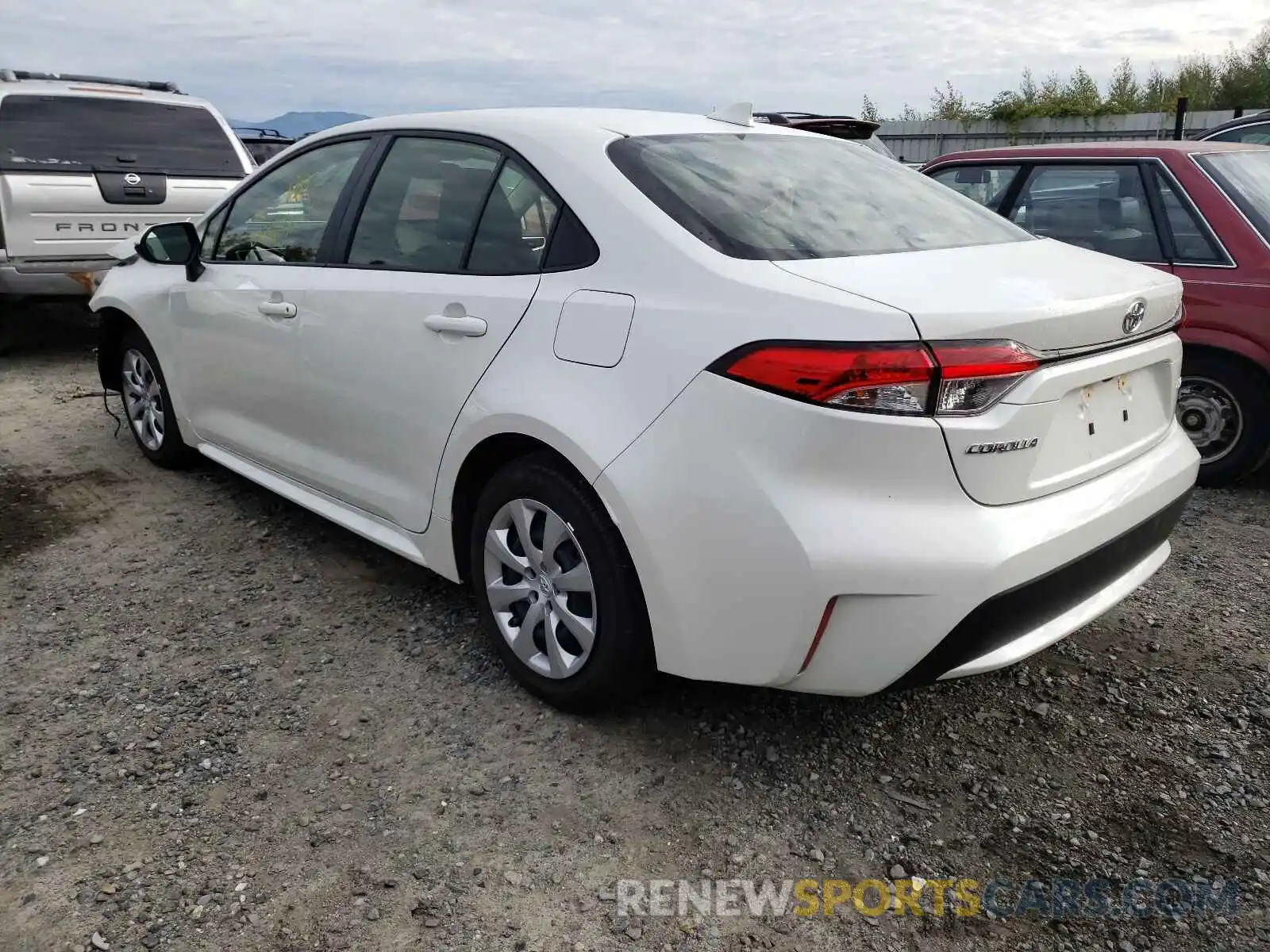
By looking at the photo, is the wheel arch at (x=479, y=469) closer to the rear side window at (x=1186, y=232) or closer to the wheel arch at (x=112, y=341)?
the wheel arch at (x=112, y=341)

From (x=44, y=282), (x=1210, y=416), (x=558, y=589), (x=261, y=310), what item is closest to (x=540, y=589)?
(x=558, y=589)

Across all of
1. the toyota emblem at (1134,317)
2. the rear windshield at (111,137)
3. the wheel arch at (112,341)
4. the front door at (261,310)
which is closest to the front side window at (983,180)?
the toyota emblem at (1134,317)

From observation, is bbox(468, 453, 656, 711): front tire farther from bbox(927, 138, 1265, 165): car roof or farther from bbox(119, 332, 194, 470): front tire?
bbox(927, 138, 1265, 165): car roof

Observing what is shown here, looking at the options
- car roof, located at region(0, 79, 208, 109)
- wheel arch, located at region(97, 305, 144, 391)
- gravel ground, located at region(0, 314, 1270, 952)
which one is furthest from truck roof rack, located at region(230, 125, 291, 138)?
gravel ground, located at region(0, 314, 1270, 952)

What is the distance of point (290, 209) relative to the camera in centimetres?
377

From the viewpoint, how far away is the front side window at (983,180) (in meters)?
5.36

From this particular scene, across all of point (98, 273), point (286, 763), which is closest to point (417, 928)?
point (286, 763)

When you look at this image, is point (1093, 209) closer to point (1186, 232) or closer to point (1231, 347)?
point (1186, 232)

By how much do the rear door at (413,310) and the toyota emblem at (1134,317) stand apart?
1.48 metres

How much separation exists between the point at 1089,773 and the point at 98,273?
6.86 m

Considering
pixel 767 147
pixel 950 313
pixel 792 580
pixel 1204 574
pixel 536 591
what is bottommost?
pixel 1204 574

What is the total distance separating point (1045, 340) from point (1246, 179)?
3291 millimetres

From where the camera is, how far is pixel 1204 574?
150 inches

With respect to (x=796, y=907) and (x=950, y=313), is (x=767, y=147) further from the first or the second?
(x=796, y=907)
